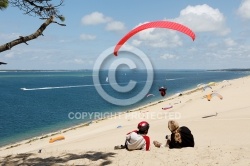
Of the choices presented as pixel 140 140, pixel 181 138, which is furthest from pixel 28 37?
pixel 181 138

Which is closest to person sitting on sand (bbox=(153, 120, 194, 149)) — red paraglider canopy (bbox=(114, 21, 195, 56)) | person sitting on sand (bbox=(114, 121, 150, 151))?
person sitting on sand (bbox=(114, 121, 150, 151))

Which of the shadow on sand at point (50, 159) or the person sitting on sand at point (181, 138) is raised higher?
the person sitting on sand at point (181, 138)

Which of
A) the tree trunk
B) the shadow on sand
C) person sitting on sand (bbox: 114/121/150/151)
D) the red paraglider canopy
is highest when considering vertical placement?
the red paraglider canopy

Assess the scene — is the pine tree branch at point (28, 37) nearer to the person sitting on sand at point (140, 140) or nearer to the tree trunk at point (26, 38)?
the tree trunk at point (26, 38)

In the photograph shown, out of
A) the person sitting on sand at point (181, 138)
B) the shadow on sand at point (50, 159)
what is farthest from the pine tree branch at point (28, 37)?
the person sitting on sand at point (181, 138)

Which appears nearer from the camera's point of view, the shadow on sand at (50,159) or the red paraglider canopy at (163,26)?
the shadow on sand at (50,159)

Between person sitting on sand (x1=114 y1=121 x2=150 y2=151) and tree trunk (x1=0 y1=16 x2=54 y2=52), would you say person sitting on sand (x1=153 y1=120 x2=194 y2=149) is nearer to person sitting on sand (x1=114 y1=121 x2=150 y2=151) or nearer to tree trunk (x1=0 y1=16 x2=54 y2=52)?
person sitting on sand (x1=114 y1=121 x2=150 y2=151)

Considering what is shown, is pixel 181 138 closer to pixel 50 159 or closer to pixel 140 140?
pixel 140 140

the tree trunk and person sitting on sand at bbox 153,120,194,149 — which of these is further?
person sitting on sand at bbox 153,120,194,149

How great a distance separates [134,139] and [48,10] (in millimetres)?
4462

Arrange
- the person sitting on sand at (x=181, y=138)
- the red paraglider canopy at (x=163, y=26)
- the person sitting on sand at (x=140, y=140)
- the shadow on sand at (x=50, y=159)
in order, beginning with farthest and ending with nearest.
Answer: the red paraglider canopy at (x=163, y=26), the person sitting on sand at (x=140, y=140), the person sitting on sand at (x=181, y=138), the shadow on sand at (x=50, y=159)

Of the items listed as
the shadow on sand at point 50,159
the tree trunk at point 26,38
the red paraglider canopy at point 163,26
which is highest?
the red paraglider canopy at point 163,26

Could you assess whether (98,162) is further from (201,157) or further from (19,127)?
(19,127)

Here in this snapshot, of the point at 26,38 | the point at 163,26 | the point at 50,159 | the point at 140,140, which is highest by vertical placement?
the point at 163,26
